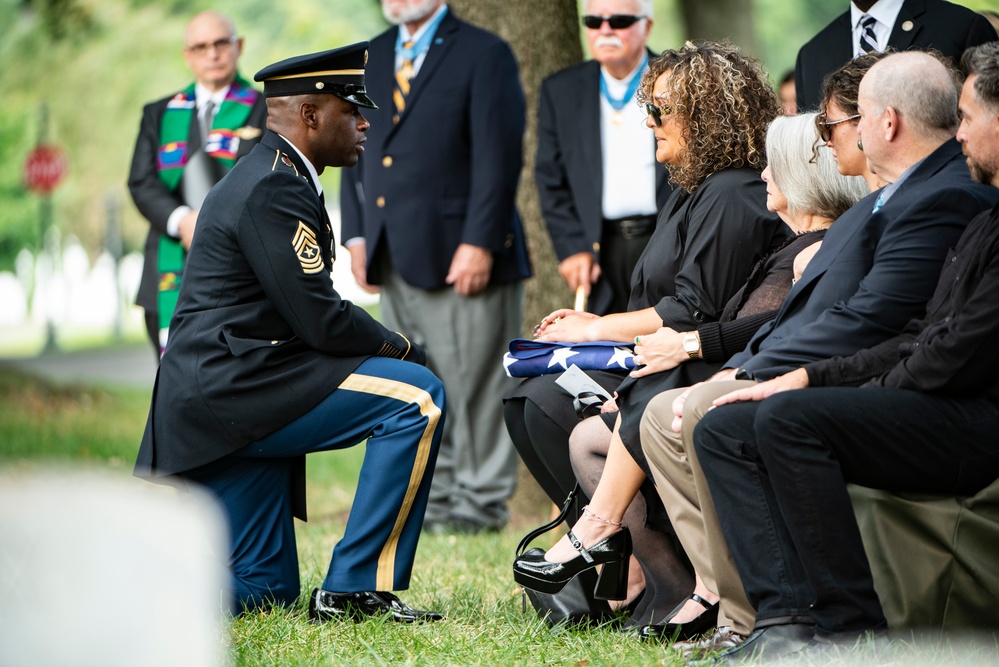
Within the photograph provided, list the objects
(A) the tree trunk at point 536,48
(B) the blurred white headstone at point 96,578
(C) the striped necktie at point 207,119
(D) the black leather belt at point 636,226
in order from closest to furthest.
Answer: (B) the blurred white headstone at point 96,578 < (D) the black leather belt at point 636,226 < (C) the striped necktie at point 207,119 < (A) the tree trunk at point 536,48

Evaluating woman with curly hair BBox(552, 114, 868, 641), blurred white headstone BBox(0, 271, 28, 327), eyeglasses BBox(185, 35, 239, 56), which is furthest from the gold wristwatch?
blurred white headstone BBox(0, 271, 28, 327)

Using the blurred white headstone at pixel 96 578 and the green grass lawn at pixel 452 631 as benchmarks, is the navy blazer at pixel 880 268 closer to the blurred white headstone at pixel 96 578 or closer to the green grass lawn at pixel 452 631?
the green grass lawn at pixel 452 631

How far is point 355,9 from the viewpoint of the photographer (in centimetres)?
1852

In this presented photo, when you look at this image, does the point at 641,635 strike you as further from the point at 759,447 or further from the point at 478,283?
the point at 478,283

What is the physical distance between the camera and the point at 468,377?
24.3 feet

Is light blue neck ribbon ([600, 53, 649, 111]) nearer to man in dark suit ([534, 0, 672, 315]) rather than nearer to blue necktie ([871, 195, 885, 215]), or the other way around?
man in dark suit ([534, 0, 672, 315])

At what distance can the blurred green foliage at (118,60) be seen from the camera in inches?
635

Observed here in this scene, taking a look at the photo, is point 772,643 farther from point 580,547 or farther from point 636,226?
point 636,226

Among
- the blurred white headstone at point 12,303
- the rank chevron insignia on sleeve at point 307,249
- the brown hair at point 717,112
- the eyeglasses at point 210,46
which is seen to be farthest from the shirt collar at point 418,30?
the blurred white headstone at point 12,303

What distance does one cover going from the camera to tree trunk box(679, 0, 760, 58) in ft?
38.9

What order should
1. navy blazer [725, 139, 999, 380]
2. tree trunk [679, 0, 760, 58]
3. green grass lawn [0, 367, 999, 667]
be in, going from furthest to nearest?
A: 1. tree trunk [679, 0, 760, 58]
2. green grass lawn [0, 367, 999, 667]
3. navy blazer [725, 139, 999, 380]

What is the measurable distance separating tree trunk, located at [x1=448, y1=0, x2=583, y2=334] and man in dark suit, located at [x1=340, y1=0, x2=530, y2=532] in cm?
84

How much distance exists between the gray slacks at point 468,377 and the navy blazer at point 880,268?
310 centimetres

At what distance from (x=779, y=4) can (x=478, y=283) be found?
1404cm
